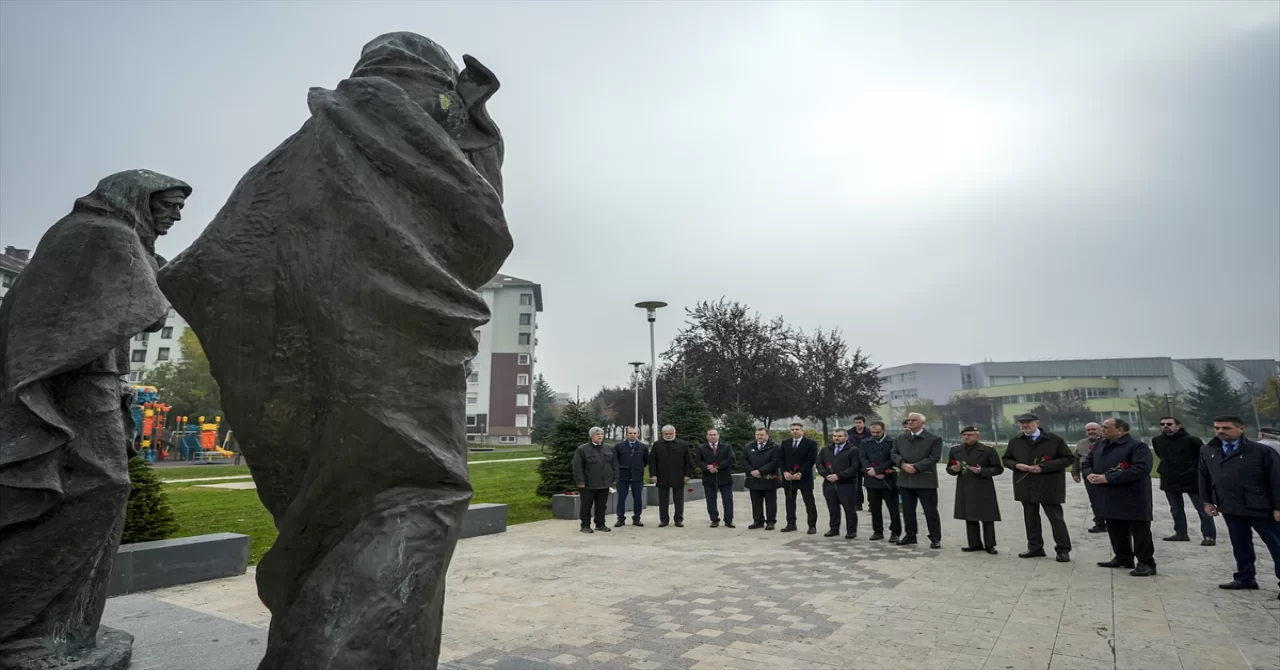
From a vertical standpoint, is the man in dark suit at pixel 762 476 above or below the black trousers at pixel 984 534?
above

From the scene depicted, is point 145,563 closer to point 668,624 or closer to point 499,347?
point 668,624

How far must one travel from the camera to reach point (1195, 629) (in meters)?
5.73

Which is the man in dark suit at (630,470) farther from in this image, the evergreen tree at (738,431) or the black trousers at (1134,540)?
the evergreen tree at (738,431)

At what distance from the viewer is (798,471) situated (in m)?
12.1

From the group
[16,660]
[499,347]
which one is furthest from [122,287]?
[499,347]

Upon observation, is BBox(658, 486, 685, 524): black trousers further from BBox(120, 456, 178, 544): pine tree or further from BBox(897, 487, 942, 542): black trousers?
BBox(120, 456, 178, 544): pine tree

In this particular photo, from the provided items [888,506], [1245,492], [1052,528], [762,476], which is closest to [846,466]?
[888,506]

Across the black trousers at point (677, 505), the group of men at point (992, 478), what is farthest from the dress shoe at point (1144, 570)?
the black trousers at point (677, 505)

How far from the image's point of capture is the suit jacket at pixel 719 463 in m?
13.4

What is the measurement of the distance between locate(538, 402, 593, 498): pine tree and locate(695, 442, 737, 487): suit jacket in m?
2.81

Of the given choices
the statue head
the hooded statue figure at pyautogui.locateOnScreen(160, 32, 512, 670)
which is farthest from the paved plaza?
the statue head

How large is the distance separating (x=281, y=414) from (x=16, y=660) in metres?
1.79

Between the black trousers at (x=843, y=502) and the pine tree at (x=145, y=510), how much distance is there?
9.16 m

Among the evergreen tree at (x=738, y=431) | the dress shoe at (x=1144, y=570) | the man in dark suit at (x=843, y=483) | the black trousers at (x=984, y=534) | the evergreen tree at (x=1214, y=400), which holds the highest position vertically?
the evergreen tree at (x=1214, y=400)
